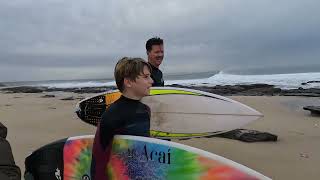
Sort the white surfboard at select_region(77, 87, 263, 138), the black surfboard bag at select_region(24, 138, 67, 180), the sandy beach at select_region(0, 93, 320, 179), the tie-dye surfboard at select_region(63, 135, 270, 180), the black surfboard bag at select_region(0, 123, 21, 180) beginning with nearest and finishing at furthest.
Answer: the black surfboard bag at select_region(0, 123, 21, 180)
the tie-dye surfboard at select_region(63, 135, 270, 180)
the black surfboard bag at select_region(24, 138, 67, 180)
the white surfboard at select_region(77, 87, 263, 138)
the sandy beach at select_region(0, 93, 320, 179)

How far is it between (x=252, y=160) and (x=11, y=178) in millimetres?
4071

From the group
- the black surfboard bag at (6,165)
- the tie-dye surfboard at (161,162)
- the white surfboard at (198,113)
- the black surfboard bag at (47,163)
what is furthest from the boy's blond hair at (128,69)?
the white surfboard at (198,113)

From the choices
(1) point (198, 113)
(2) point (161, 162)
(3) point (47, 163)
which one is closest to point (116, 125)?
(2) point (161, 162)

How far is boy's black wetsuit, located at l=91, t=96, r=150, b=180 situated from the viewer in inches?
105

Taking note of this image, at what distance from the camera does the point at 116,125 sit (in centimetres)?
271

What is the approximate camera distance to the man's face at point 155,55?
4.15m

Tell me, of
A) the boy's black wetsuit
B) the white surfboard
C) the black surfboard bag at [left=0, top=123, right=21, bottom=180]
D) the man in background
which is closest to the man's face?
the man in background

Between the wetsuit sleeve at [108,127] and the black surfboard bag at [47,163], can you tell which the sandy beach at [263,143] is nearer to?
the black surfboard bag at [47,163]

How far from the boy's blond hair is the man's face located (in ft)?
4.62

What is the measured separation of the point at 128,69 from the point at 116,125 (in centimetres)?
36

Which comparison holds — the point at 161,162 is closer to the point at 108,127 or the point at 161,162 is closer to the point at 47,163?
the point at 108,127

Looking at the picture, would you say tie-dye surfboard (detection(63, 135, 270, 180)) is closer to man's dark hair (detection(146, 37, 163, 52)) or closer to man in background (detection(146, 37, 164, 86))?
man in background (detection(146, 37, 164, 86))

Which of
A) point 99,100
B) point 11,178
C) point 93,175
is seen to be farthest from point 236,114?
point 11,178

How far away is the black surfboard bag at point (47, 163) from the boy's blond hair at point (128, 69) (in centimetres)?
119
